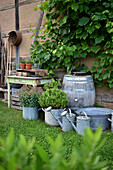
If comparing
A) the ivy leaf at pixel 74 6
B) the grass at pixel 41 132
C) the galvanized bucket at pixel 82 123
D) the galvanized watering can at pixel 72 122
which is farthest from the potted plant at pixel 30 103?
the ivy leaf at pixel 74 6

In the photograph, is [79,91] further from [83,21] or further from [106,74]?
[83,21]

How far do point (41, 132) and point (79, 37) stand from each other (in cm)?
184

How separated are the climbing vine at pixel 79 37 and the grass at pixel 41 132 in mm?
1201

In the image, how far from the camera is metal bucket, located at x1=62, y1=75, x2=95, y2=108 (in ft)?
9.59

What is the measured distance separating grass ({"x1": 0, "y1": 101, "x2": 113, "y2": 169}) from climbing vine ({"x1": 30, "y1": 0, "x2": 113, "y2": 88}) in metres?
1.20

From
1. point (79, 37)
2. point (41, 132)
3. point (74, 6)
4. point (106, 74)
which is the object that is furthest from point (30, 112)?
point (74, 6)

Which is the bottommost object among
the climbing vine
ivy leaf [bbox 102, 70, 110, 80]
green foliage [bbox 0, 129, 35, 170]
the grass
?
the grass

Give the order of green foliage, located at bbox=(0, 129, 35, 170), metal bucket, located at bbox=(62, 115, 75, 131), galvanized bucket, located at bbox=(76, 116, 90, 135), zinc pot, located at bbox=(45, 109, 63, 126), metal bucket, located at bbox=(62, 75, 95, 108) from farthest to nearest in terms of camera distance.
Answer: metal bucket, located at bbox=(62, 75, 95, 108) → zinc pot, located at bbox=(45, 109, 63, 126) → metal bucket, located at bbox=(62, 115, 75, 131) → galvanized bucket, located at bbox=(76, 116, 90, 135) → green foliage, located at bbox=(0, 129, 35, 170)

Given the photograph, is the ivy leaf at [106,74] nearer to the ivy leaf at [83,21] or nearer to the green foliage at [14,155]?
the ivy leaf at [83,21]

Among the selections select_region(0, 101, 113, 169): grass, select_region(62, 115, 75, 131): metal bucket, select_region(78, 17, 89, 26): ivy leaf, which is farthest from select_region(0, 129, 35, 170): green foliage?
select_region(78, 17, 89, 26): ivy leaf

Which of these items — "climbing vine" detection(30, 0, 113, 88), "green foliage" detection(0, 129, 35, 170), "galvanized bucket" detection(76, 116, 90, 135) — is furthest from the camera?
"climbing vine" detection(30, 0, 113, 88)

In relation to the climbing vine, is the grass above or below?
below

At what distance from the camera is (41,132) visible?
247 cm

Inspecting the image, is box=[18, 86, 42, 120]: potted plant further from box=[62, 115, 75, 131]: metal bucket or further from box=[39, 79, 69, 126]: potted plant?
box=[62, 115, 75, 131]: metal bucket
